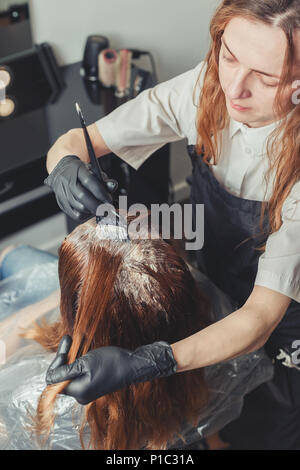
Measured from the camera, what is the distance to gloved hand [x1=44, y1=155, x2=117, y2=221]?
1.19 m

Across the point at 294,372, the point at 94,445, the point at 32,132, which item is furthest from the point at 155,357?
the point at 32,132

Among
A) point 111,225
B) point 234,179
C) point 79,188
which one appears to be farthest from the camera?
point 234,179

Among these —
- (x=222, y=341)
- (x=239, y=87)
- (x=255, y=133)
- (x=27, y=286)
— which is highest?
(x=239, y=87)

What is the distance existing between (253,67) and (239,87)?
5cm

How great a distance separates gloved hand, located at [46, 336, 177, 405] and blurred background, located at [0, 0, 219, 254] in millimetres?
878

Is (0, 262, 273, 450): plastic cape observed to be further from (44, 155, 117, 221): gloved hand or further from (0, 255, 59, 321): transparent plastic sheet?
(44, 155, 117, 221): gloved hand

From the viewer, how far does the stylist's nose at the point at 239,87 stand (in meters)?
1.05

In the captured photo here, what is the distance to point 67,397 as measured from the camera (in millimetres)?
1203

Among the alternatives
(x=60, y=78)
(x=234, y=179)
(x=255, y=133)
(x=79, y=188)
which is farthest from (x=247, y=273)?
(x=60, y=78)

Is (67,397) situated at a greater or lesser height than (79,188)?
lesser

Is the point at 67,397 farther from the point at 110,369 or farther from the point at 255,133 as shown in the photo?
the point at 255,133

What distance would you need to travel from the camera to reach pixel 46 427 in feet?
3.95
